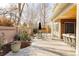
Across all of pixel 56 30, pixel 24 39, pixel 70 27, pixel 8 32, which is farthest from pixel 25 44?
pixel 70 27

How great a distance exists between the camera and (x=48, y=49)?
183 centimetres

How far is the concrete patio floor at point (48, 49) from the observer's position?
1818 mm

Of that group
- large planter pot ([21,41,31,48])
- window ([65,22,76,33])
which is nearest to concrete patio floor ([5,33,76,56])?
large planter pot ([21,41,31,48])

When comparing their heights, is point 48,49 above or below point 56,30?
below

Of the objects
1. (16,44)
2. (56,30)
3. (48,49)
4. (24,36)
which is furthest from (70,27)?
(16,44)

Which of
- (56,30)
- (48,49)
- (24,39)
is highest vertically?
(56,30)

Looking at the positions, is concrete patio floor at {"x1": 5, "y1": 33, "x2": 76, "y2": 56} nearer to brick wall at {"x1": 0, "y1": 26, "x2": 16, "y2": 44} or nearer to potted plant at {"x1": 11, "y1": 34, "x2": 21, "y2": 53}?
potted plant at {"x1": 11, "y1": 34, "x2": 21, "y2": 53}

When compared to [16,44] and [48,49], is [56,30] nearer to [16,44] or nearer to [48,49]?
[48,49]

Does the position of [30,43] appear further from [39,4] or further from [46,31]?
[39,4]

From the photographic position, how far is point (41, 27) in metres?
1.84

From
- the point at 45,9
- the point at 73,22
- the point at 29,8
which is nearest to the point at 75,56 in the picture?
the point at 73,22

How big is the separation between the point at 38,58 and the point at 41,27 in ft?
1.24

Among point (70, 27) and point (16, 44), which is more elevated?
point (70, 27)

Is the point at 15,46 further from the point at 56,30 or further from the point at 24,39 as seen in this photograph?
the point at 56,30
